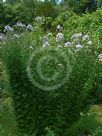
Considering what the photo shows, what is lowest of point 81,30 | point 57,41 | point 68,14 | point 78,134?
point 78,134

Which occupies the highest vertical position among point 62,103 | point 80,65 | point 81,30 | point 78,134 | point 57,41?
point 81,30

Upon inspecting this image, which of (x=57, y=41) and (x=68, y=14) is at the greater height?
(x=68, y=14)

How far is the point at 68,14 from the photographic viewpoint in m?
13.2

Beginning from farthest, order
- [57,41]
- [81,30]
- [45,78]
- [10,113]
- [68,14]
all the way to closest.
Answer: [68,14], [81,30], [57,41], [10,113], [45,78]

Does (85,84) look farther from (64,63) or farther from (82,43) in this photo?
(82,43)

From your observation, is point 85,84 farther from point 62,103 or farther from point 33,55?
point 33,55

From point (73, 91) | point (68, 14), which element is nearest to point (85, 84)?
point (73, 91)

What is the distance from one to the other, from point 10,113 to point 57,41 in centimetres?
116

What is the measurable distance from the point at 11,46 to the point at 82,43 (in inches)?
42.7

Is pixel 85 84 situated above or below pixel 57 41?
below

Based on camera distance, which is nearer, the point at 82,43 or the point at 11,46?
the point at 11,46

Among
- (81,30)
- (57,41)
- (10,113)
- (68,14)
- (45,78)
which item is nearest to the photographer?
(45,78)

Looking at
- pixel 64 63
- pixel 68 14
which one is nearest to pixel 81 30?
pixel 68 14

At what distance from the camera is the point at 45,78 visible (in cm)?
532
